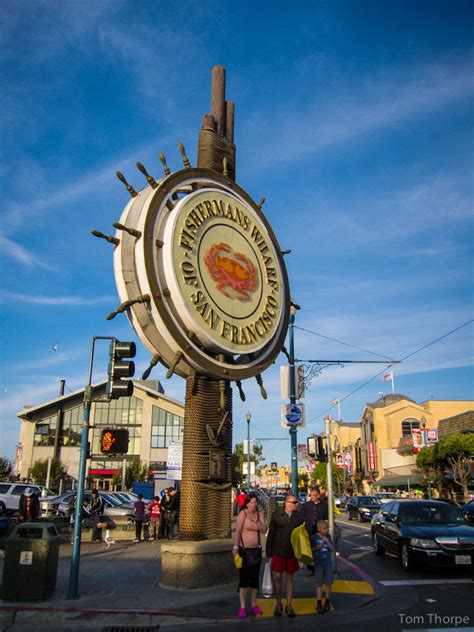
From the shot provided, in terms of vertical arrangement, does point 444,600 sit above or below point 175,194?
below

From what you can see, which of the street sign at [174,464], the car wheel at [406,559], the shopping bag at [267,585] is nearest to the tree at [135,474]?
the street sign at [174,464]

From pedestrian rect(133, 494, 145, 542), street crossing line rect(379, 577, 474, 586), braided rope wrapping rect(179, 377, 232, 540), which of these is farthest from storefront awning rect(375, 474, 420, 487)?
braided rope wrapping rect(179, 377, 232, 540)

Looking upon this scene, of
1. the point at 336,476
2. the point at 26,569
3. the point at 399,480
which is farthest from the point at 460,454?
the point at 336,476

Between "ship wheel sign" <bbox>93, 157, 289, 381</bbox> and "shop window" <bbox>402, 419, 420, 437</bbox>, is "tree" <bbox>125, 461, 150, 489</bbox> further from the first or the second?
"ship wheel sign" <bbox>93, 157, 289, 381</bbox>

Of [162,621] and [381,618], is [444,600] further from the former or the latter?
[162,621]

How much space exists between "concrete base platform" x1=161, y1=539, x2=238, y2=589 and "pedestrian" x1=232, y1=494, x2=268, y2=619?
1689mm

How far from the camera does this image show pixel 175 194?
444 inches

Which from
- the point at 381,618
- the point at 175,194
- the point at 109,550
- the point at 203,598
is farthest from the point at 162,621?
the point at 109,550

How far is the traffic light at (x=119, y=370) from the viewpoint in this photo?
915cm

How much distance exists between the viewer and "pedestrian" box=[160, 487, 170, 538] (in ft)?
64.8

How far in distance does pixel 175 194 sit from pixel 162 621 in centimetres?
768

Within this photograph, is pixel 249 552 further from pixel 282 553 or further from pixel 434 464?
pixel 434 464

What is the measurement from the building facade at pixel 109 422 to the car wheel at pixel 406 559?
4888 cm

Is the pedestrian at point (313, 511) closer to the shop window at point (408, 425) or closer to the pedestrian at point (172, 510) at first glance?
the pedestrian at point (172, 510)
